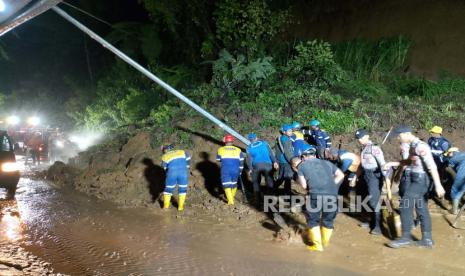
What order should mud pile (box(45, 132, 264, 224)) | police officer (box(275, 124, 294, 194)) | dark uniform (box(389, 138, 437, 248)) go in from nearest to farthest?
1. dark uniform (box(389, 138, 437, 248))
2. police officer (box(275, 124, 294, 194))
3. mud pile (box(45, 132, 264, 224))

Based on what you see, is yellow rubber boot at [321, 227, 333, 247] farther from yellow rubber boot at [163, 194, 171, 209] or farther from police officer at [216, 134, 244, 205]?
yellow rubber boot at [163, 194, 171, 209]

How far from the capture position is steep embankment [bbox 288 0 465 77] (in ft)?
45.5

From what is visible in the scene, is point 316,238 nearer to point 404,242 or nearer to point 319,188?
point 319,188

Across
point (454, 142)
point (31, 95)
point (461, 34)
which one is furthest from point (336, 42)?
point (31, 95)

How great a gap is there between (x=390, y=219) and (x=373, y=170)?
133 centimetres

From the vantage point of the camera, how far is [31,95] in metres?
32.9

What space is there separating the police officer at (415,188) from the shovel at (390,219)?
0.68 m

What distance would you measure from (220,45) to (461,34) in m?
8.39

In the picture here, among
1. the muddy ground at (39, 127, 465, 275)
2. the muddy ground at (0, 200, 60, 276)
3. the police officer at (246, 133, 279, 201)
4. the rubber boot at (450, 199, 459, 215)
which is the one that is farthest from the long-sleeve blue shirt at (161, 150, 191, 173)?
the rubber boot at (450, 199, 459, 215)

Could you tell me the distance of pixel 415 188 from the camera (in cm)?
632

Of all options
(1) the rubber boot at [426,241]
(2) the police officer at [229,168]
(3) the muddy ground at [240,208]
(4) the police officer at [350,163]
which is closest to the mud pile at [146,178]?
(3) the muddy ground at [240,208]

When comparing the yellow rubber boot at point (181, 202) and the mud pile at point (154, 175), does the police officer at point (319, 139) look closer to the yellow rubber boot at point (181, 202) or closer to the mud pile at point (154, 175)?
the mud pile at point (154, 175)

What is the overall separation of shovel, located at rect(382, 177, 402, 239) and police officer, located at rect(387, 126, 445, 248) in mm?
676

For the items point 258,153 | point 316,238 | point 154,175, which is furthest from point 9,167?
point 316,238
